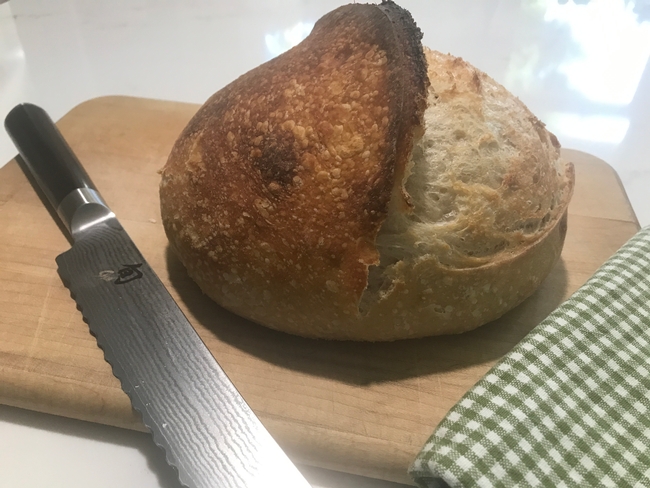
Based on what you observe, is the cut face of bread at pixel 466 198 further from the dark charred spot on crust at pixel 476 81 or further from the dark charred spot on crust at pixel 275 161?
the dark charred spot on crust at pixel 275 161

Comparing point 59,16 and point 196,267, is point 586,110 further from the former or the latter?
point 59,16

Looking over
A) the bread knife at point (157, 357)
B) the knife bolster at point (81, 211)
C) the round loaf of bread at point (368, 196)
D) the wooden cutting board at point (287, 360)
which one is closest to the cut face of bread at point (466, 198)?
the round loaf of bread at point (368, 196)

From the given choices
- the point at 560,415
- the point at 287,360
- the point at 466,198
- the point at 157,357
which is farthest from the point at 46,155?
the point at 560,415

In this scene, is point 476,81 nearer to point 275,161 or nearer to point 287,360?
point 275,161

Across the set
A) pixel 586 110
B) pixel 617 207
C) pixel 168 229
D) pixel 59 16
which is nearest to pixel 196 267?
pixel 168 229

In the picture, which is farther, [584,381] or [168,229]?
[168,229]

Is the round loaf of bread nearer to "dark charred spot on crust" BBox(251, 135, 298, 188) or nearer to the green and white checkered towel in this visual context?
"dark charred spot on crust" BBox(251, 135, 298, 188)
